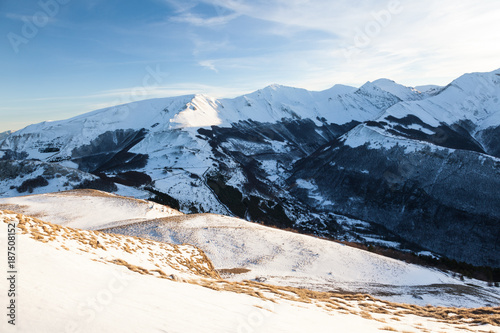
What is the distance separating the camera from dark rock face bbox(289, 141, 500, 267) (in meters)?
76.1

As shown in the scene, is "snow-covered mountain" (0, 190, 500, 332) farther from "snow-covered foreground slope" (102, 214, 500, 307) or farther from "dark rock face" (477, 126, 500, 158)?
"dark rock face" (477, 126, 500, 158)

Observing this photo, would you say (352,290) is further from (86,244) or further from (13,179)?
(13,179)

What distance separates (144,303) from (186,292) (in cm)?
223

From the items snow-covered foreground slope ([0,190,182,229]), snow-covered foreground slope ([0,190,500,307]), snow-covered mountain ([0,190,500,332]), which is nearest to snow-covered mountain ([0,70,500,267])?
snow-covered foreground slope ([0,190,182,229])

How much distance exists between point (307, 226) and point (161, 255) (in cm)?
7359

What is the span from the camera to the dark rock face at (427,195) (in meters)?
76.1

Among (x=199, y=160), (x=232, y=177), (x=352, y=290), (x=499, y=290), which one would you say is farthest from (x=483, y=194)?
(x=199, y=160)

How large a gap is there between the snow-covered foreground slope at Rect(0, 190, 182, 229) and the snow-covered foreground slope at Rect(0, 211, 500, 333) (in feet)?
51.2

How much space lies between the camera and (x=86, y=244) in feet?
41.8

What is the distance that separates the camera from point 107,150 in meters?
169

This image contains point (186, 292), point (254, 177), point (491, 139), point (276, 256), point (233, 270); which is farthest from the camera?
point (491, 139)

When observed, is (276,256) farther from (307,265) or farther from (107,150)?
(107,150)

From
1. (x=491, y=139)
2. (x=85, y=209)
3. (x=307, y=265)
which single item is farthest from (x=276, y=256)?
(x=491, y=139)

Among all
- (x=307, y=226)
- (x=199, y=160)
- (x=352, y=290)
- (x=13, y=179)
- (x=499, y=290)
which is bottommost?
(x=307, y=226)
